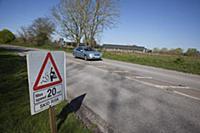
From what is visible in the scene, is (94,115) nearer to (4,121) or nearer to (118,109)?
(118,109)

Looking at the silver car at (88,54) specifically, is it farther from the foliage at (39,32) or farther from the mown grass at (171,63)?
the foliage at (39,32)

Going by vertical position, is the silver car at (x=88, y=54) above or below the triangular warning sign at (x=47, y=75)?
below

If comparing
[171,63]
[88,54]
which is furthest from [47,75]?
[171,63]

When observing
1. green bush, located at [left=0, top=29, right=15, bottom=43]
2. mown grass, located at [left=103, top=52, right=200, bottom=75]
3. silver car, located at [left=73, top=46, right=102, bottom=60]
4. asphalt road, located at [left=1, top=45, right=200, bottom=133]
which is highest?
green bush, located at [left=0, top=29, right=15, bottom=43]

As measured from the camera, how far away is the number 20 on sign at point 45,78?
1686 millimetres

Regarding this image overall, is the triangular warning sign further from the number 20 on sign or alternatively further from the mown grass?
the mown grass

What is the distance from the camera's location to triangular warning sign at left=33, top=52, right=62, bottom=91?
1.77 metres

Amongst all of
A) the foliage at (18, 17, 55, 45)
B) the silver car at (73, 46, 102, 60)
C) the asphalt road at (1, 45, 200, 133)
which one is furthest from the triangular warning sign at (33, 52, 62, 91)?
the foliage at (18, 17, 55, 45)

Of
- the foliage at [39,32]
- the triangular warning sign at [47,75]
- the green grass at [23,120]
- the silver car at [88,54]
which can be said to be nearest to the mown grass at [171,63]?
the silver car at [88,54]

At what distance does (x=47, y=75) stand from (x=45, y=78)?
50 mm

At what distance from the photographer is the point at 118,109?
151 inches

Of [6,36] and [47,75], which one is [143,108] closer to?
[47,75]

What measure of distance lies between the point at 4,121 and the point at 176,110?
4550mm

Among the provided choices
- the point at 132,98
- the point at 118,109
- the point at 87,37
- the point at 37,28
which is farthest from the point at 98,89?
the point at 37,28
